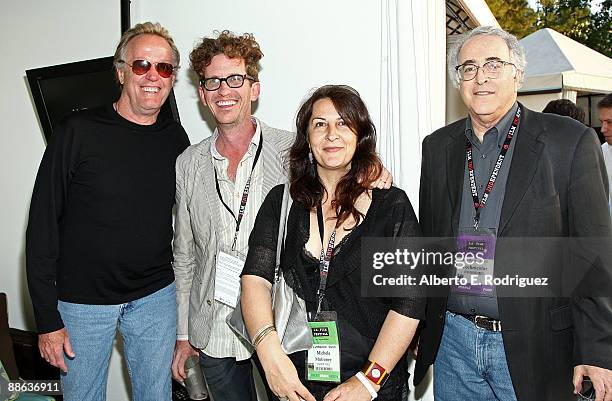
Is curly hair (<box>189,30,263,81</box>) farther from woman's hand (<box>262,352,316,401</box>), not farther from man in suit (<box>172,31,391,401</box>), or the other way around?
woman's hand (<box>262,352,316,401</box>)

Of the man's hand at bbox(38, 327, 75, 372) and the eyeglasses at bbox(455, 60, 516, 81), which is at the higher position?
the eyeglasses at bbox(455, 60, 516, 81)

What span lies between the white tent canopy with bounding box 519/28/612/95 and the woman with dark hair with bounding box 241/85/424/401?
5.76 feet

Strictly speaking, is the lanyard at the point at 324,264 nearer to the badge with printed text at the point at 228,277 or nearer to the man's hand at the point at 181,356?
the badge with printed text at the point at 228,277

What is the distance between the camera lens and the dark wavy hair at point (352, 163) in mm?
1876

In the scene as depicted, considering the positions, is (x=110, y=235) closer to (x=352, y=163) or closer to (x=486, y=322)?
(x=352, y=163)

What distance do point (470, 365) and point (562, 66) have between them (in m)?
2.13

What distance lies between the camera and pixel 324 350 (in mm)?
1827

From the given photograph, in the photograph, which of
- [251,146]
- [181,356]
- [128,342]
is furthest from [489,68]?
[128,342]

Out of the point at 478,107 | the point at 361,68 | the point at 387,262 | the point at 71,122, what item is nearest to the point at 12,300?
the point at 71,122

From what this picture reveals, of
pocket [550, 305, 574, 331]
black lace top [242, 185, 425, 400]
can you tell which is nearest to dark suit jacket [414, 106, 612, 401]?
pocket [550, 305, 574, 331]

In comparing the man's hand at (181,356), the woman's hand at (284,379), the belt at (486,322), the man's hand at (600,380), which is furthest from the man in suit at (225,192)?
the man's hand at (600,380)

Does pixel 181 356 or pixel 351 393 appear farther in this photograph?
pixel 181 356
